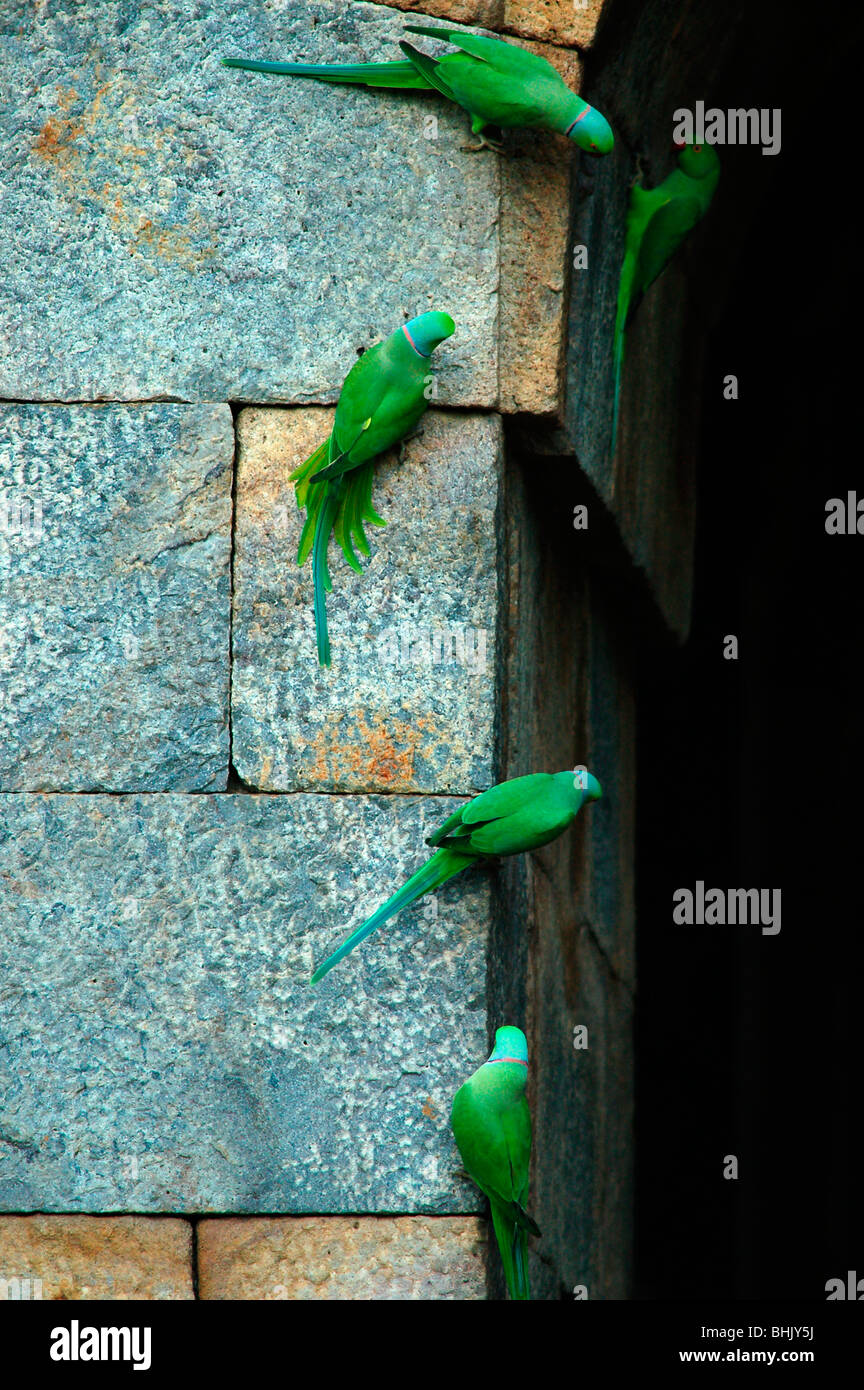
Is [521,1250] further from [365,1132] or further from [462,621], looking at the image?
[462,621]

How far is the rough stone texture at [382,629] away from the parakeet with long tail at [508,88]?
0.45 metres

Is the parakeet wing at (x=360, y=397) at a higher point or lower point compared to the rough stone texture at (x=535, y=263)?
lower

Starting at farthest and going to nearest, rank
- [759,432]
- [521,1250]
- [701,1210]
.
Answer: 1. [759,432]
2. [701,1210]
3. [521,1250]

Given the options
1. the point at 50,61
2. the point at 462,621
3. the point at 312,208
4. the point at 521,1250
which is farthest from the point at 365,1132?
the point at 50,61

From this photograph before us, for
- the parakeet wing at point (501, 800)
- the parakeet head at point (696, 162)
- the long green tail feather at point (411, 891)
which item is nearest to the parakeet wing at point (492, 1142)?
the long green tail feather at point (411, 891)

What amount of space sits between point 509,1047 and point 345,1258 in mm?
397

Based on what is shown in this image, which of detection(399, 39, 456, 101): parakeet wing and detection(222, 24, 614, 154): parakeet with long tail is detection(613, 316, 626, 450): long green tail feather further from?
detection(399, 39, 456, 101): parakeet wing

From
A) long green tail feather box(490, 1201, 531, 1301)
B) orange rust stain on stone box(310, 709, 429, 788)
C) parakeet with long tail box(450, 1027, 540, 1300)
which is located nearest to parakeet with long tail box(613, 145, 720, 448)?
orange rust stain on stone box(310, 709, 429, 788)

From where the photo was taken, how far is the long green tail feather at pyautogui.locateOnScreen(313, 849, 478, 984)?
2395 millimetres

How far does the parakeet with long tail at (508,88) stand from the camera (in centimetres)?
243

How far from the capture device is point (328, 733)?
8.12 ft

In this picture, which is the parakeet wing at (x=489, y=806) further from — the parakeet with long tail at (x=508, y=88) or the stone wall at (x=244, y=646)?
the parakeet with long tail at (x=508, y=88)

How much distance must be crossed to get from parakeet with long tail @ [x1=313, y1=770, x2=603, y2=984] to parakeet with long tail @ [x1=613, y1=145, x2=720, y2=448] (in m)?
0.74

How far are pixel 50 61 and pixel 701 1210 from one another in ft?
9.76
